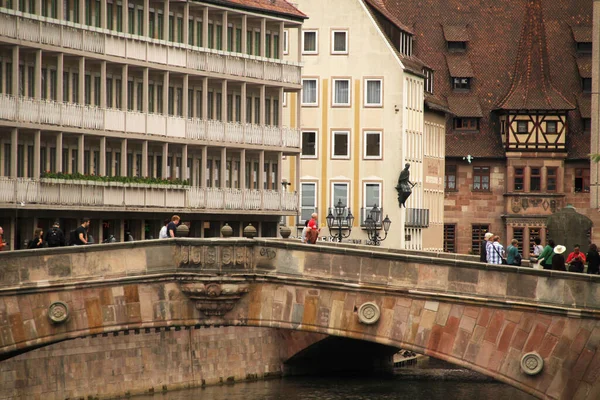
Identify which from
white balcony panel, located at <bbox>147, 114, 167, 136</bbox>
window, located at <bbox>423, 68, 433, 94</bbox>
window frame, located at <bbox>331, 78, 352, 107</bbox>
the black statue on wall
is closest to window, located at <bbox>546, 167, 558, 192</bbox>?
window, located at <bbox>423, 68, 433, 94</bbox>

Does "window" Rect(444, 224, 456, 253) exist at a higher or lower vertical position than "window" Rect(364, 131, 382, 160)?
lower

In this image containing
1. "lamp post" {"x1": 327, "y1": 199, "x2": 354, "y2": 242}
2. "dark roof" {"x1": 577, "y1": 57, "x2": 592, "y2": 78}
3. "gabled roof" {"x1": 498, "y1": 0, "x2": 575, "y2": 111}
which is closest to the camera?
"lamp post" {"x1": 327, "y1": 199, "x2": 354, "y2": 242}

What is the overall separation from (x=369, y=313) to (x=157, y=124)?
31.3m

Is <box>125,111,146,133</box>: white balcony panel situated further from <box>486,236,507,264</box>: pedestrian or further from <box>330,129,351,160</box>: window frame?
<box>330,129,351,160</box>: window frame

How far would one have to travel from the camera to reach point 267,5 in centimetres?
8006

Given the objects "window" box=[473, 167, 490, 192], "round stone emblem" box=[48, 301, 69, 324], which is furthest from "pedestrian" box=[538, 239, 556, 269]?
"window" box=[473, 167, 490, 192]

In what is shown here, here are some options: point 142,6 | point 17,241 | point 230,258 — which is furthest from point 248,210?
point 230,258

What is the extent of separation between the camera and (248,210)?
256 feet

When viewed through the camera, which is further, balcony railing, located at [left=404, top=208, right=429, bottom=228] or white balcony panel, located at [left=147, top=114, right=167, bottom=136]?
balcony railing, located at [left=404, top=208, right=429, bottom=228]

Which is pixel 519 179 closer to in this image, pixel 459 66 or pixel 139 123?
pixel 459 66

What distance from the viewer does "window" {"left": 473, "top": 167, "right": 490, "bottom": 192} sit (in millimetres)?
124625

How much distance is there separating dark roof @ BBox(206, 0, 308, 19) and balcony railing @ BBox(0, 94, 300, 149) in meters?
4.55

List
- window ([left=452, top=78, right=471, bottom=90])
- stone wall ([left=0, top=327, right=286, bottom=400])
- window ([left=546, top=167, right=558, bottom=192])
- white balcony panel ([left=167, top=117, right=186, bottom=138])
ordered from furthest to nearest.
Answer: window ([left=452, top=78, right=471, bottom=90]), window ([left=546, top=167, right=558, bottom=192]), white balcony panel ([left=167, top=117, right=186, bottom=138]), stone wall ([left=0, top=327, right=286, bottom=400])

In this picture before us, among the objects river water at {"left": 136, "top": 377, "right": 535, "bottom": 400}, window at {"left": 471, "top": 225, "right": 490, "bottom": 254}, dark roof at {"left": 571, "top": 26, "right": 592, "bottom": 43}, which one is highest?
dark roof at {"left": 571, "top": 26, "right": 592, "bottom": 43}
